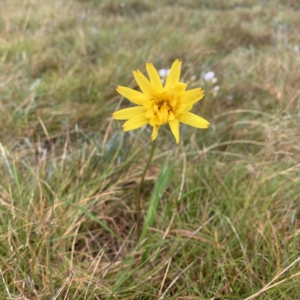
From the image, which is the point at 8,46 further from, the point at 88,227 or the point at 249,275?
the point at 249,275

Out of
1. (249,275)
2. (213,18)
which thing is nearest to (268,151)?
(249,275)

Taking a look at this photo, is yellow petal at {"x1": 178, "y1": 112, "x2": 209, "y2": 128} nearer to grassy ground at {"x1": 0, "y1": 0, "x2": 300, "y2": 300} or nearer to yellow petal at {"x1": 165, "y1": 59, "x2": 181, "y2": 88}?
yellow petal at {"x1": 165, "y1": 59, "x2": 181, "y2": 88}

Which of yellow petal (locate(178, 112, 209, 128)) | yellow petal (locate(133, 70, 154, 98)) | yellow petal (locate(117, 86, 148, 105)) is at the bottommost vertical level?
yellow petal (locate(178, 112, 209, 128))

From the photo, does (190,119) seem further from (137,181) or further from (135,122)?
(137,181)

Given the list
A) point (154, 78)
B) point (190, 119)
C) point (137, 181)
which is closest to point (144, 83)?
point (154, 78)

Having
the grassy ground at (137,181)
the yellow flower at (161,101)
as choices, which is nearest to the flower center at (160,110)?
the yellow flower at (161,101)

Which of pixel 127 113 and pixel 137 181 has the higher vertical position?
pixel 127 113

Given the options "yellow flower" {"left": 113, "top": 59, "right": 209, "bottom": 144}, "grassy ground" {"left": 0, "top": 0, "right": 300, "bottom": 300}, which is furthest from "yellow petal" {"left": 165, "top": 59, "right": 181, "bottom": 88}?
"grassy ground" {"left": 0, "top": 0, "right": 300, "bottom": 300}

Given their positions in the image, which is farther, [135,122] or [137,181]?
[137,181]
